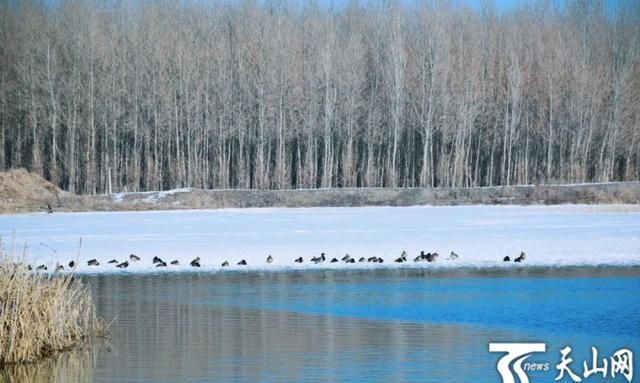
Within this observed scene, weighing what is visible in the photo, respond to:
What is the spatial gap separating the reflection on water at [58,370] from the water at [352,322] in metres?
0.07

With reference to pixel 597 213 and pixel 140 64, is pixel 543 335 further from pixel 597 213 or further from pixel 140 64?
pixel 140 64

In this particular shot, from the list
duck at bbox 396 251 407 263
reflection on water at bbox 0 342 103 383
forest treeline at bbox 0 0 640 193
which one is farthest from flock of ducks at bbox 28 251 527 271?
forest treeline at bbox 0 0 640 193

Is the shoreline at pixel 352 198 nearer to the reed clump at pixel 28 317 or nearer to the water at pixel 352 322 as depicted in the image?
the water at pixel 352 322

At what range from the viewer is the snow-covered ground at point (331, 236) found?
24.2 meters

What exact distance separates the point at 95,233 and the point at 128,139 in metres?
26.0

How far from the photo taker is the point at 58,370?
11.7 m

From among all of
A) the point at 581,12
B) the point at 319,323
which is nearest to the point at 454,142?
the point at 581,12

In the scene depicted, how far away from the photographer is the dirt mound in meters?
42.9

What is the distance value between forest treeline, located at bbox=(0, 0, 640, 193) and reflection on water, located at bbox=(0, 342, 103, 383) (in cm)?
3924

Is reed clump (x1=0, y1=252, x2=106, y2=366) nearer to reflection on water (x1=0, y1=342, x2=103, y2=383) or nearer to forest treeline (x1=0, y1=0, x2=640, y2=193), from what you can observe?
reflection on water (x1=0, y1=342, x2=103, y2=383)

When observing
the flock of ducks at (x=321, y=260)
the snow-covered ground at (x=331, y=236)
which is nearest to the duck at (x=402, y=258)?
the flock of ducks at (x=321, y=260)

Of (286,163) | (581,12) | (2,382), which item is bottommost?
(2,382)

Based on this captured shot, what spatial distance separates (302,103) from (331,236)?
26.2 m

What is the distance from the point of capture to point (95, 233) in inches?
1223
